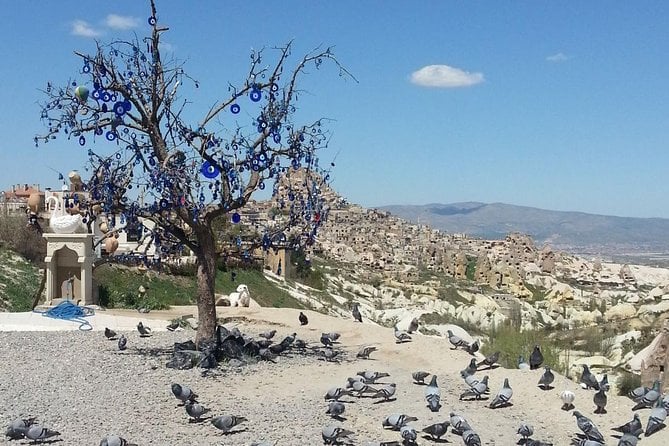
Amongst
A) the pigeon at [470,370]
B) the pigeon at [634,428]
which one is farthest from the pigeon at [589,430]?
the pigeon at [470,370]

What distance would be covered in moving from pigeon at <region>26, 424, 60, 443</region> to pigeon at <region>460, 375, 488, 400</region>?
5103 mm

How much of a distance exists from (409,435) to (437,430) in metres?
0.48

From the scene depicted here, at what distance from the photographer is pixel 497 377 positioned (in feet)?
37.0

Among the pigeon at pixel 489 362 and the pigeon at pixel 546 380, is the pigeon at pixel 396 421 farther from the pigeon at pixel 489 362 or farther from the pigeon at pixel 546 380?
the pigeon at pixel 489 362

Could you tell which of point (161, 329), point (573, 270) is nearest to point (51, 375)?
point (161, 329)

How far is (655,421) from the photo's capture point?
348 inches

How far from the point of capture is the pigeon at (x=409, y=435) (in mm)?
7738

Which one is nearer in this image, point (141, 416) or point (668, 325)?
point (141, 416)

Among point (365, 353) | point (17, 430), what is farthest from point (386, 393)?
point (17, 430)

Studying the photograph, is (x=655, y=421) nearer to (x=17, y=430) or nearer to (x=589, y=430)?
(x=589, y=430)

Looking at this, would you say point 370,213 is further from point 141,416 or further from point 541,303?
point 141,416

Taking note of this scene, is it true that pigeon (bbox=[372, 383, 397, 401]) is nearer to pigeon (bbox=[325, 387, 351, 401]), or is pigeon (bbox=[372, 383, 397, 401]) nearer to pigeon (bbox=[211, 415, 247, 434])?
pigeon (bbox=[325, 387, 351, 401])

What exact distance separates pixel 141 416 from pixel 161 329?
654 centimetres

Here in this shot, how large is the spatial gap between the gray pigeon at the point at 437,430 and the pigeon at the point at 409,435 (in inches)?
11.9
